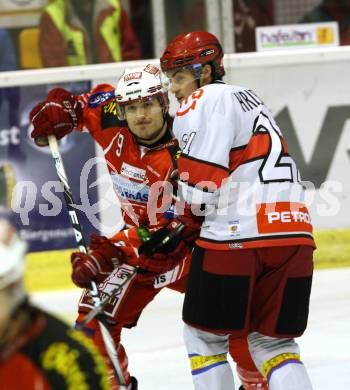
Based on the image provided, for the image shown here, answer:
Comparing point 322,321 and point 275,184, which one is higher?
point 275,184

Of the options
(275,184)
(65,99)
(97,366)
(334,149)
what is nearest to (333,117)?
(334,149)

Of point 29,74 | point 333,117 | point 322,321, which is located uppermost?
point 29,74

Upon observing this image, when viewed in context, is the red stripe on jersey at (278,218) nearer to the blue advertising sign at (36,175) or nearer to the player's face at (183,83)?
the player's face at (183,83)

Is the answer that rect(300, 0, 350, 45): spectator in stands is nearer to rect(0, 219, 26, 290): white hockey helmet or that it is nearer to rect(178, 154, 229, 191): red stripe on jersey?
rect(178, 154, 229, 191): red stripe on jersey

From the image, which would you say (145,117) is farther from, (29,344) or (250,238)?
(29,344)

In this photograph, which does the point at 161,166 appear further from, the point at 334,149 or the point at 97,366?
the point at 334,149

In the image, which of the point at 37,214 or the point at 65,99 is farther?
the point at 37,214

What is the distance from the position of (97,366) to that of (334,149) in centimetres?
411

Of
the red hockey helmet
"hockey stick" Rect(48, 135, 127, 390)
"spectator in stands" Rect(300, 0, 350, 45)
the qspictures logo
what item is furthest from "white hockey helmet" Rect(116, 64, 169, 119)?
"spectator in stands" Rect(300, 0, 350, 45)

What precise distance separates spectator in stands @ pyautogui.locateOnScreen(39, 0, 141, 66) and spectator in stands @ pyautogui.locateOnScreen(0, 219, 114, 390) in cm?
408

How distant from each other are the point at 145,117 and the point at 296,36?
2.55 metres

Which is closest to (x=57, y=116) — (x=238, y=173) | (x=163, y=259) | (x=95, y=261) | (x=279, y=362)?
(x=95, y=261)

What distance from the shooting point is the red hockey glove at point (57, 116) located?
370 centimetres

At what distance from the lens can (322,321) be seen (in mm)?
4605
